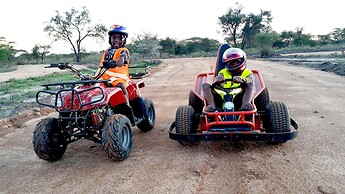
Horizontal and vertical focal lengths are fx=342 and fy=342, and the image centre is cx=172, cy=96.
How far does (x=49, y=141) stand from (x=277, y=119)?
321cm

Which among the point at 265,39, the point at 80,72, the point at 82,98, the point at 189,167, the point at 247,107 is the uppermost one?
the point at 265,39

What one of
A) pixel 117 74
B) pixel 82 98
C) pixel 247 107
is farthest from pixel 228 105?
pixel 82 98

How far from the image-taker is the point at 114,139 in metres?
4.45

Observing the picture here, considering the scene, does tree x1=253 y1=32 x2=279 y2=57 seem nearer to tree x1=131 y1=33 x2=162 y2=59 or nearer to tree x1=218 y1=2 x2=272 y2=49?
tree x1=218 y1=2 x2=272 y2=49

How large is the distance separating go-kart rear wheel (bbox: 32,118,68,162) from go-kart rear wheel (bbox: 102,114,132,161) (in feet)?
2.58

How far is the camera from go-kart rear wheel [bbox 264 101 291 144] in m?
4.84

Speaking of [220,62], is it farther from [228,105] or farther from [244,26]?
[244,26]

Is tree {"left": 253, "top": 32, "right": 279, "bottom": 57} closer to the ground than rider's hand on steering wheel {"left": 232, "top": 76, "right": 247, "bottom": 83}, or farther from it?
farther from it

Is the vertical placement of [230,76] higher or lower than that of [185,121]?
higher

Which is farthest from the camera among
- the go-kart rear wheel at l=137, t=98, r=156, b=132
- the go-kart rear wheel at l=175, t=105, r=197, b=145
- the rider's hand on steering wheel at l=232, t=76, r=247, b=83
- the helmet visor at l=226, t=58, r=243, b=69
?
the go-kart rear wheel at l=137, t=98, r=156, b=132

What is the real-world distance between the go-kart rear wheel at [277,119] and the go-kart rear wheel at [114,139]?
208cm

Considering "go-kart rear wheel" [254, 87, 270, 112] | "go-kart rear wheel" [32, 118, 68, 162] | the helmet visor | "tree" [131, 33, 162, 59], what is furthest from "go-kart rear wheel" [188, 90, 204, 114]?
"tree" [131, 33, 162, 59]

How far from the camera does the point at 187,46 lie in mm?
67062

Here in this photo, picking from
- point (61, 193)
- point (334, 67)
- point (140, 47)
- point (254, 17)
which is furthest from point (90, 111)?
point (254, 17)
